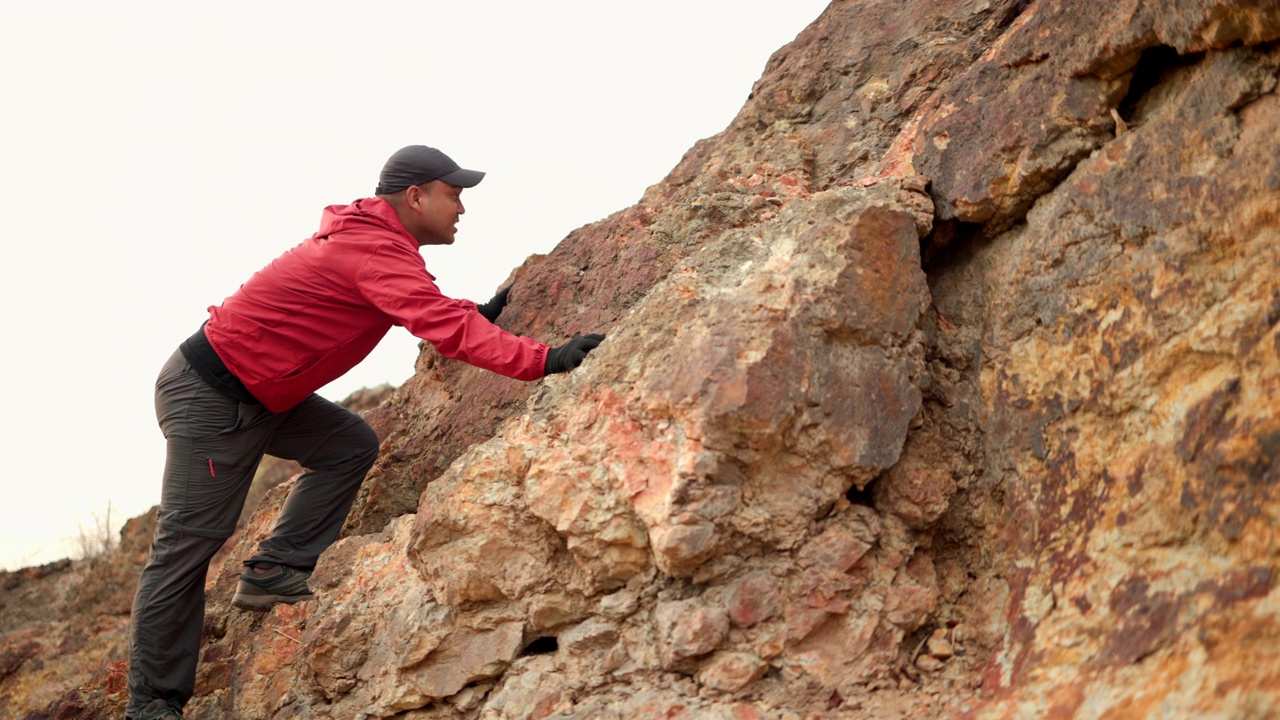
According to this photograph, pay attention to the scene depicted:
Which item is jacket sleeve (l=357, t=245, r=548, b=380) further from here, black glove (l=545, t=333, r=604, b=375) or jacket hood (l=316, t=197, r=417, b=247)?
jacket hood (l=316, t=197, r=417, b=247)

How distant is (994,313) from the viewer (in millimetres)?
2877

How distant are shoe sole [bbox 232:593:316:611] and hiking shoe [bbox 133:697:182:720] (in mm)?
426

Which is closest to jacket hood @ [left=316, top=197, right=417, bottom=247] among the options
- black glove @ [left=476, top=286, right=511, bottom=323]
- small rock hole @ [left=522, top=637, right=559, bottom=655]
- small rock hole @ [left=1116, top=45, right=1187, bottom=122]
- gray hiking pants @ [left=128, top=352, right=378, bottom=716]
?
black glove @ [left=476, top=286, right=511, bottom=323]

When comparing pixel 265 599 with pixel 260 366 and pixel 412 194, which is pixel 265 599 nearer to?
pixel 260 366

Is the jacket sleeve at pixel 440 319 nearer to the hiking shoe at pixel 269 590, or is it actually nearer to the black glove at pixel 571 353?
the black glove at pixel 571 353

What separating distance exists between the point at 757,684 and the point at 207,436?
86.9 inches

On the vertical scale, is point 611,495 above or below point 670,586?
above

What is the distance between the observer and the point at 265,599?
11.9 feet

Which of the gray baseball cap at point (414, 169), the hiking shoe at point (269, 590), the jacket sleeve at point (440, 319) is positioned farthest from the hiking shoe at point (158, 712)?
the gray baseball cap at point (414, 169)

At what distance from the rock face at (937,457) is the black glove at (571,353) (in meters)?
0.06

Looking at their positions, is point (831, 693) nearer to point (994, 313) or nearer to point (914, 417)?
point (914, 417)

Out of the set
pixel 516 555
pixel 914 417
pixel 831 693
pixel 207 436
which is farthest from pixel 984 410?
pixel 207 436

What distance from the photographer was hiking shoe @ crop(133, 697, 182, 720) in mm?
3373

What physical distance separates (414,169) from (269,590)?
173 cm
